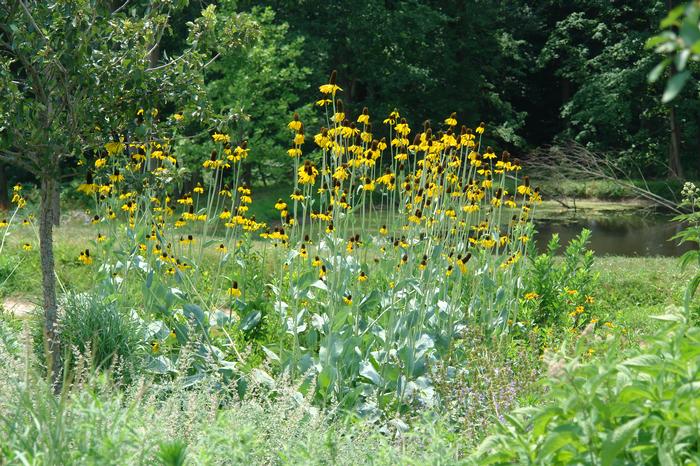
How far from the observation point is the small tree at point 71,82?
436 centimetres

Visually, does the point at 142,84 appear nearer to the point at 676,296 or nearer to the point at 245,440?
the point at 245,440

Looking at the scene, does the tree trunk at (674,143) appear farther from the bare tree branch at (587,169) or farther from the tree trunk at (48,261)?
the tree trunk at (48,261)

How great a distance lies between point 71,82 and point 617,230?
15508 millimetres

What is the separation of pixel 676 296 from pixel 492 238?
268 cm

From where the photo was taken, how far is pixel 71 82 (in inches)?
177

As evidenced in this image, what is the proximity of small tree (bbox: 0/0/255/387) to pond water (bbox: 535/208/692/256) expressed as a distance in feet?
35.4

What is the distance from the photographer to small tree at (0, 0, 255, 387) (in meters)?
4.36

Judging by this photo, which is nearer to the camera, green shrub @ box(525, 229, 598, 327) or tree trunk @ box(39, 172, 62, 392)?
tree trunk @ box(39, 172, 62, 392)

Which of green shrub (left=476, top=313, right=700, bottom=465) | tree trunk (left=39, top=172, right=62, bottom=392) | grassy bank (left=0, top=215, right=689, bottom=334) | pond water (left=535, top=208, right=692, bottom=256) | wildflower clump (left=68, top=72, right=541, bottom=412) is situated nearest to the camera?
green shrub (left=476, top=313, right=700, bottom=465)

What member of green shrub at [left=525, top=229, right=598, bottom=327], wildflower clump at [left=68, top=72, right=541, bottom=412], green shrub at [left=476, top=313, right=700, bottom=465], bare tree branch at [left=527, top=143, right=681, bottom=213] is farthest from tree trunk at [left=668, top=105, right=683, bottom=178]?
green shrub at [left=476, top=313, right=700, bottom=465]

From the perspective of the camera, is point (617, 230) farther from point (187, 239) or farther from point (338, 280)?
point (338, 280)

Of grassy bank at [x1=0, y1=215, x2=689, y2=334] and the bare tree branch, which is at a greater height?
the bare tree branch

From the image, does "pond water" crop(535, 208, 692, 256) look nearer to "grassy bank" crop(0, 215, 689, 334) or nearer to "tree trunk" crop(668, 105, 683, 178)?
"tree trunk" crop(668, 105, 683, 178)

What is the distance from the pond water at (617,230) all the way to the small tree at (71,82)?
1080cm
